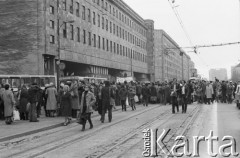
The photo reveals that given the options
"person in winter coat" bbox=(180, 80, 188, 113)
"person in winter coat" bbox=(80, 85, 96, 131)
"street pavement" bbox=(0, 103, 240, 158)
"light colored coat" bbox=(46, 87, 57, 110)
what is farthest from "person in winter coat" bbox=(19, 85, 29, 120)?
"person in winter coat" bbox=(180, 80, 188, 113)

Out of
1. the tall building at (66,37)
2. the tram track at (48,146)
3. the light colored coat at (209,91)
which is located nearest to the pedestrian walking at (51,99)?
the tram track at (48,146)

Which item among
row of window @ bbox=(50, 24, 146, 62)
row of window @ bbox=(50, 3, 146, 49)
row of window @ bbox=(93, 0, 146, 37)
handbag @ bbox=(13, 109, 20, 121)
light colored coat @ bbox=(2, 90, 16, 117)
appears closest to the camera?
light colored coat @ bbox=(2, 90, 16, 117)

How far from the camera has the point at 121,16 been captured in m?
68.8

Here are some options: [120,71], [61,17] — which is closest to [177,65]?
[120,71]

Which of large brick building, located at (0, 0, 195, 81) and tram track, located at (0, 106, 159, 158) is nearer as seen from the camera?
tram track, located at (0, 106, 159, 158)

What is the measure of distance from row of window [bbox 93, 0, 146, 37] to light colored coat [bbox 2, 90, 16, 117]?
3996cm

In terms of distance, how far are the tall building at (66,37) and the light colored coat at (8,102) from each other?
13.3 m

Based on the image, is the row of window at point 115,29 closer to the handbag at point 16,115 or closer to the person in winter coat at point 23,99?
the person in winter coat at point 23,99

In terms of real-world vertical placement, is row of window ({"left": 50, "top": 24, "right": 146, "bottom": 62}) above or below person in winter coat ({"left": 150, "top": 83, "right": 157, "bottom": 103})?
above

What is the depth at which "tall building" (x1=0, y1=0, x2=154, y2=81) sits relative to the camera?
39531mm

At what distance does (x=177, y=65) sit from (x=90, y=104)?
13345 centimetres

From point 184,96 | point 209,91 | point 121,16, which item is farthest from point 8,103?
point 121,16

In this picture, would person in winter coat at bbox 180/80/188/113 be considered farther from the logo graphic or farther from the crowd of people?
the logo graphic

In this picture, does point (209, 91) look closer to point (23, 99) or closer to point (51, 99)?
point (51, 99)
